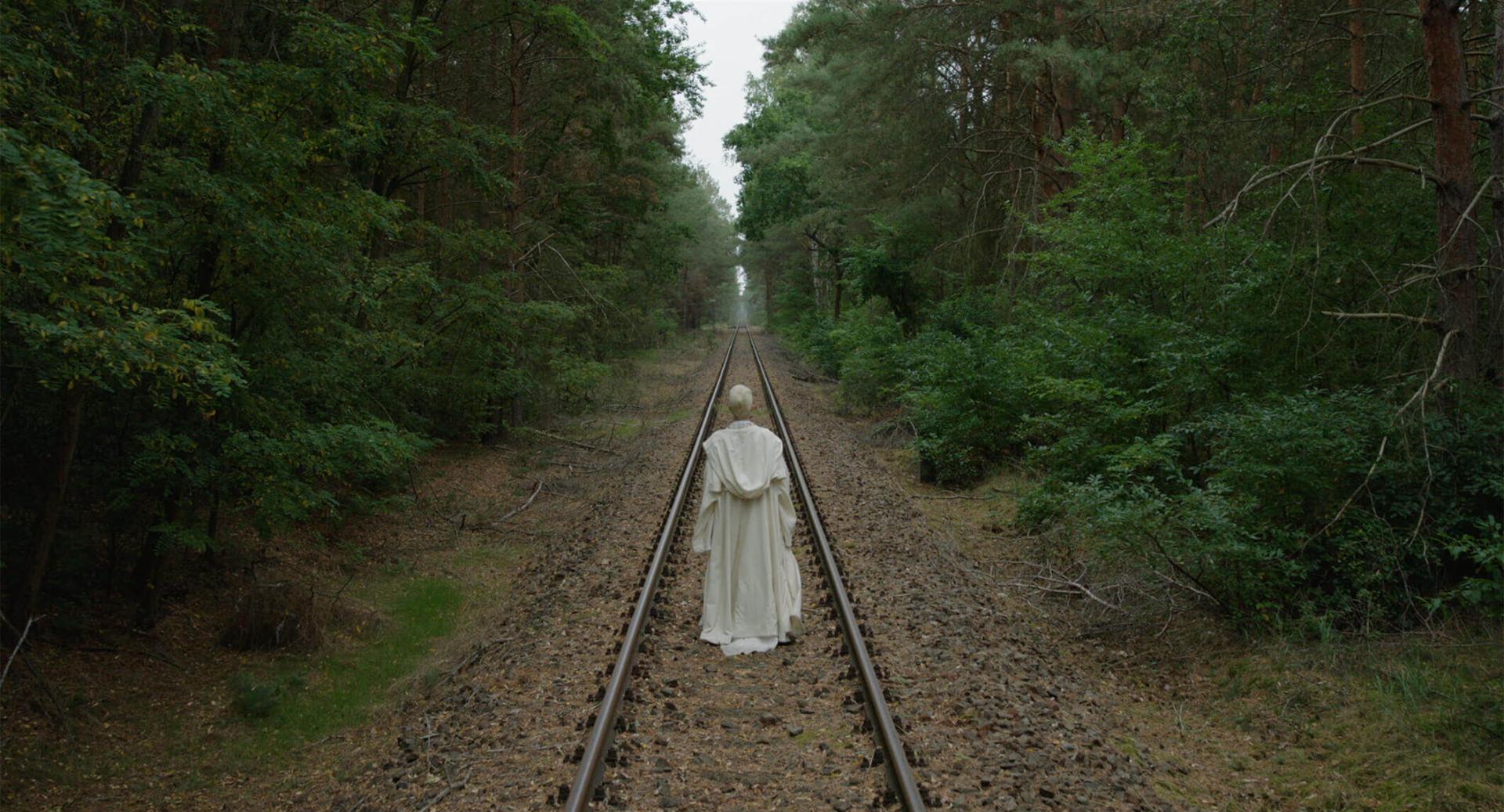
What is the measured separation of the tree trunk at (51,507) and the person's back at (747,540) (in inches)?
172

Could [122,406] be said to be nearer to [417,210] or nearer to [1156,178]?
[417,210]

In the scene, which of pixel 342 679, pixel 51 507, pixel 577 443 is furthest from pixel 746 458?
pixel 577 443

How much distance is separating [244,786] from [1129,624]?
21.1ft

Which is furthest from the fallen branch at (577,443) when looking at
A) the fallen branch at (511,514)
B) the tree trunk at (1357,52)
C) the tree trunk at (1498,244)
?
the tree trunk at (1498,244)

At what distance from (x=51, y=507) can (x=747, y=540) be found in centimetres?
491

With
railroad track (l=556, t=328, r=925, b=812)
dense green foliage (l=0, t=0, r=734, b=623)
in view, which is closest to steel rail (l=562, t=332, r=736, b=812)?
railroad track (l=556, t=328, r=925, b=812)

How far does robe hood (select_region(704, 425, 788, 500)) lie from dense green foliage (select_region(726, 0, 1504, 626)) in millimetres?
2545

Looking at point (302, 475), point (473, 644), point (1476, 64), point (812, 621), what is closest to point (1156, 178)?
point (1476, 64)

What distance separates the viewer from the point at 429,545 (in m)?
11.6

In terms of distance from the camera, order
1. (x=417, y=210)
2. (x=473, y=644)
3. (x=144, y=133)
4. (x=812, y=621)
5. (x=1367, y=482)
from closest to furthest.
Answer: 1. (x=1367, y=482)
2. (x=144, y=133)
3. (x=812, y=621)
4. (x=473, y=644)
5. (x=417, y=210)

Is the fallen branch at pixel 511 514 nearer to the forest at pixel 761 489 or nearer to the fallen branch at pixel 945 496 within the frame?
the forest at pixel 761 489

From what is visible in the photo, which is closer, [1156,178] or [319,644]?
[319,644]

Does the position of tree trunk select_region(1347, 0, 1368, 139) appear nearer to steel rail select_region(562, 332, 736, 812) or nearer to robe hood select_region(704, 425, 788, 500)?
robe hood select_region(704, 425, 788, 500)

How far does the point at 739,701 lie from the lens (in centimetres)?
570
